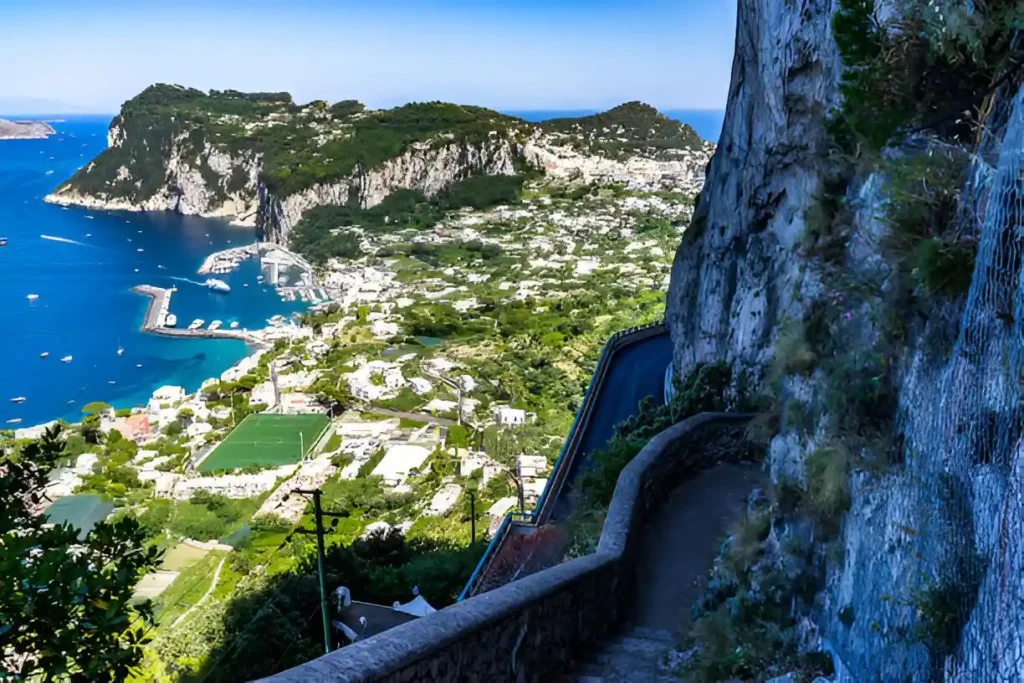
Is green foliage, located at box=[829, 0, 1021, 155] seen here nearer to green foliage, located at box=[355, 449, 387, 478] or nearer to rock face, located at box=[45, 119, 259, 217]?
green foliage, located at box=[355, 449, 387, 478]

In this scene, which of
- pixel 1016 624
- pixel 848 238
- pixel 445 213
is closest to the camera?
pixel 1016 624

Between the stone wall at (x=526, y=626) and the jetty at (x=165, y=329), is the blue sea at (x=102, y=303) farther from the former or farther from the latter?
the stone wall at (x=526, y=626)

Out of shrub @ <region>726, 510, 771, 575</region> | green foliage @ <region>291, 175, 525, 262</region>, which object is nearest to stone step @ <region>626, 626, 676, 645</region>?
shrub @ <region>726, 510, 771, 575</region>

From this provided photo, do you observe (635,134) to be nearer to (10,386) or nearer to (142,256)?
(142,256)

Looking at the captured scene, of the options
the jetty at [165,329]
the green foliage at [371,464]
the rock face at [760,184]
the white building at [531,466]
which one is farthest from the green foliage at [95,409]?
the rock face at [760,184]

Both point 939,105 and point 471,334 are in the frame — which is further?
point 471,334

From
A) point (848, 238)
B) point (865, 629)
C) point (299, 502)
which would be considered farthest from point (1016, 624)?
point (299, 502)

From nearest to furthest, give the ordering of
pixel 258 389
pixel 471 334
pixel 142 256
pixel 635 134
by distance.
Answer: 1. pixel 258 389
2. pixel 471 334
3. pixel 142 256
4. pixel 635 134
